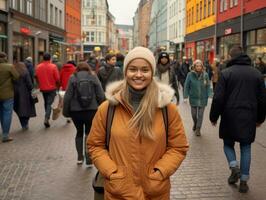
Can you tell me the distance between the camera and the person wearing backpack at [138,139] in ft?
10.4

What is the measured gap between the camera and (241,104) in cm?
607

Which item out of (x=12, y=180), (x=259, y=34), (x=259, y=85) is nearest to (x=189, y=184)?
(x=259, y=85)

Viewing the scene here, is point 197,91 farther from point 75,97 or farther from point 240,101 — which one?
point 240,101

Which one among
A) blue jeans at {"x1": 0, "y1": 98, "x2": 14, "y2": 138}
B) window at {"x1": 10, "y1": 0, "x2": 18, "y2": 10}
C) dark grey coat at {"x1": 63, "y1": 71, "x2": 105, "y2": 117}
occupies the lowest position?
blue jeans at {"x1": 0, "y1": 98, "x2": 14, "y2": 138}

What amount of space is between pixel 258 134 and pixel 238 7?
20.3m

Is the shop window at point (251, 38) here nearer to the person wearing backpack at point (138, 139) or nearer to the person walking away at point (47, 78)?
the person walking away at point (47, 78)

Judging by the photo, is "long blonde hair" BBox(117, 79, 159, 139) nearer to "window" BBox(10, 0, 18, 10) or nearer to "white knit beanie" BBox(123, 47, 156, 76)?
"white knit beanie" BBox(123, 47, 156, 76)

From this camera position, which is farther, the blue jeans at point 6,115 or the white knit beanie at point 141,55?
the blue jeans at point 6,115

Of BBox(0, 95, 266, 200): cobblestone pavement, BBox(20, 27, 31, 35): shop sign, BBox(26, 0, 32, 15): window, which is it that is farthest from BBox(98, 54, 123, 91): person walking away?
BBox(26, 0, 32, 15): window

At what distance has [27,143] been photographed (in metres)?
9.59

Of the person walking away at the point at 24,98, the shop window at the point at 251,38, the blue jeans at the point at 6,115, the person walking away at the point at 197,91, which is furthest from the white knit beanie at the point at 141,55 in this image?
the shop window at the point at 251,38

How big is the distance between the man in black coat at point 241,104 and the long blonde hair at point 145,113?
2980 millimetres

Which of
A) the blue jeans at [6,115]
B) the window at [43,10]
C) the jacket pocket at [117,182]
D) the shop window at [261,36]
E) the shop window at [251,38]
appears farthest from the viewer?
the window at [43,10]

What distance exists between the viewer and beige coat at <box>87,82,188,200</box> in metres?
3.15
